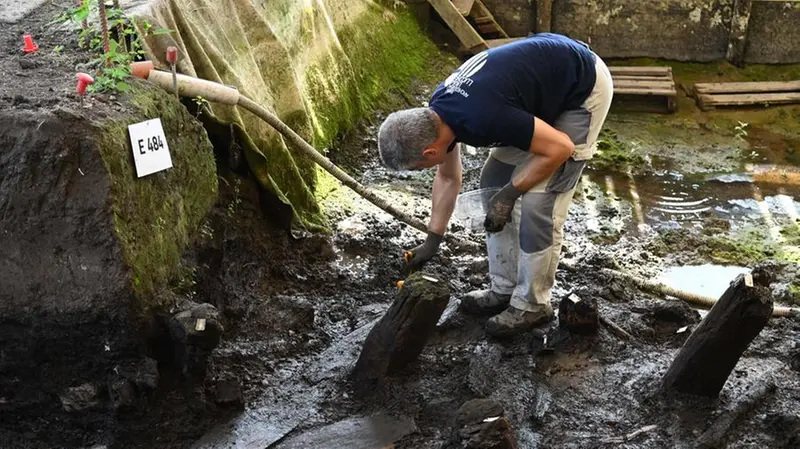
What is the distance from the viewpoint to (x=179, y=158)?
412 centimetres

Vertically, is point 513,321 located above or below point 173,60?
below

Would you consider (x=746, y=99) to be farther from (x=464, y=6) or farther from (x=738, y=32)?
(x=464, y=6)

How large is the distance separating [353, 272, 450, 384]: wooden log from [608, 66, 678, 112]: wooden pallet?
524 centimetres

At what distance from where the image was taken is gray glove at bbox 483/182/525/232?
3967 millimetres

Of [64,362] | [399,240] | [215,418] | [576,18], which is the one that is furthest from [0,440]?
[576,18]

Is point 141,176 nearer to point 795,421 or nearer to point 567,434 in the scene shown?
point 567,434

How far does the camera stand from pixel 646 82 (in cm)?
849

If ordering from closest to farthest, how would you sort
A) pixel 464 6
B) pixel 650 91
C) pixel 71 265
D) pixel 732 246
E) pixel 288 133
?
pixel 71 265, pixel 288 133, pixel 732 246, pixel 650 91, pixel 464 6

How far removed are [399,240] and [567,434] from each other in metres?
2.16

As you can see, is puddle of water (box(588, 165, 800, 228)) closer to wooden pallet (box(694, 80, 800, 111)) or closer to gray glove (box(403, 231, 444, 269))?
wooden pallet (box(694, 80, 800, 111))

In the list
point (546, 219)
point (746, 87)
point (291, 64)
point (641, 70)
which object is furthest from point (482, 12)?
point (546, 219)

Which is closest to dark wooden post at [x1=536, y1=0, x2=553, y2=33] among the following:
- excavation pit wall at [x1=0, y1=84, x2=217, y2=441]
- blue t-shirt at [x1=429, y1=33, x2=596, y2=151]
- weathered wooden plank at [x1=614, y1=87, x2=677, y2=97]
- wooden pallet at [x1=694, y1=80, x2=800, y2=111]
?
weathered wooden plank at [x1=614, y1=87, x2=677, y2=97]

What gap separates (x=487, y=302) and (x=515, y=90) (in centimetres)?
132

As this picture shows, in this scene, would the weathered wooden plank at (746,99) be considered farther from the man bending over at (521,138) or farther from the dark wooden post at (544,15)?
the man bending over at (521,138)
